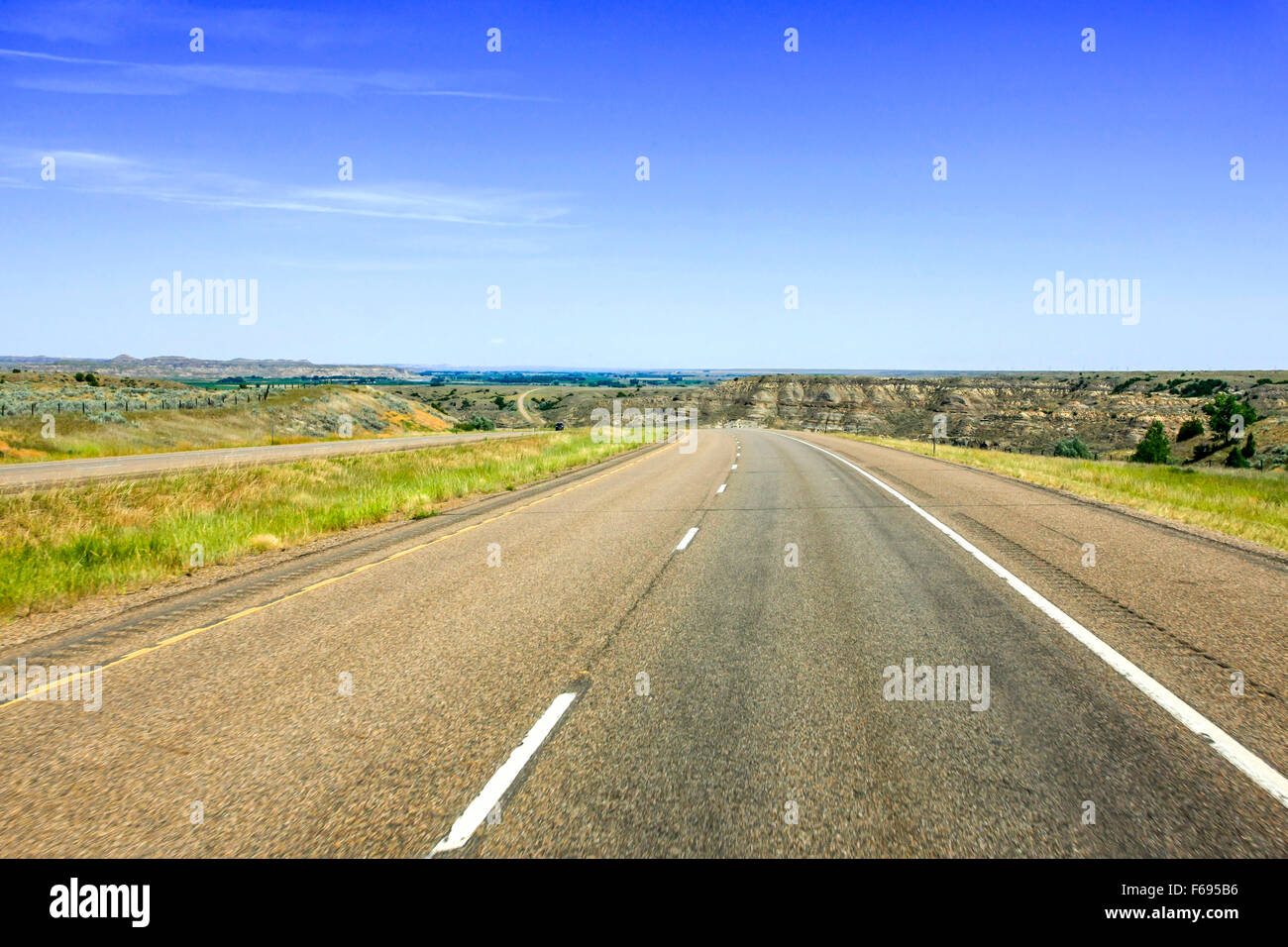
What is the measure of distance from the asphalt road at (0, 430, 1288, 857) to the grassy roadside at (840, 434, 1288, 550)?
4.00 meters

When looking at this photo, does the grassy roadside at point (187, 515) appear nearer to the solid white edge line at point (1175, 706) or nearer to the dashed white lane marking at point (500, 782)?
the dashed white lane marking at point (500, 782)

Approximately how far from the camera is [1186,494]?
18312mm

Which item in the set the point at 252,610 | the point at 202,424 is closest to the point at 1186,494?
the point at 252,610

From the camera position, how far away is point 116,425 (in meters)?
39.3

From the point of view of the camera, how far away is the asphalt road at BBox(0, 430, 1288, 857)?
3.59 meters

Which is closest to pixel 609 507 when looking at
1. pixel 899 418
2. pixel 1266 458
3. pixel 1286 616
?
pixel 1286 616

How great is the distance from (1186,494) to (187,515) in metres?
20.9

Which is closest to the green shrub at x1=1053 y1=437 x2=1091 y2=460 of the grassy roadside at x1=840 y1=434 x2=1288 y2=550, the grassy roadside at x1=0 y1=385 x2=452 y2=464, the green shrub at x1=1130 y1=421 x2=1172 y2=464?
the green shrub at x1=1130 y1=421 x2=1172 y2=464

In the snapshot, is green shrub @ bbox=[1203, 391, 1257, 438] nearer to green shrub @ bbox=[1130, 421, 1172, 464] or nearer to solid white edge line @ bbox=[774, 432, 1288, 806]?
green shrub @ bbox=[1130, 421, 1172, 464]

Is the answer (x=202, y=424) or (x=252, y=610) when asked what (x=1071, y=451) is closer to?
(x=202, y=424)

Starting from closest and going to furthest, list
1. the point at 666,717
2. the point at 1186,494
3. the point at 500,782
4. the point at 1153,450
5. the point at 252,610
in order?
the point at 500,782, the point at 666,717, the point at 252,610, the point at 1186,494, the point at 1153,450

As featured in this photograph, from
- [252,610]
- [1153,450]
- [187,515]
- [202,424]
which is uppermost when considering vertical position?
[202,424]

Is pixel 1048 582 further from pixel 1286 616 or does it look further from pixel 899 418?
pixel 899 418
